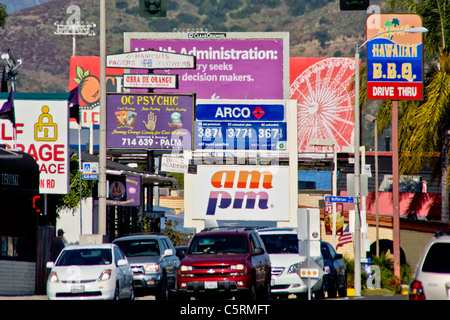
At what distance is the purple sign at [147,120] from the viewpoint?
43781mm

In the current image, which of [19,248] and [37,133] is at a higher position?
[37,133]

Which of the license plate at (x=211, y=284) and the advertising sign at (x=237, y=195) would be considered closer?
the license plate at (x=211, y=284)

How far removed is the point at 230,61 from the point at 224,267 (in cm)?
3523

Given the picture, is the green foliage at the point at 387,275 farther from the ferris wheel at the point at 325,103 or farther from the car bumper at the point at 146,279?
the ferris wheel at the point at 325,103

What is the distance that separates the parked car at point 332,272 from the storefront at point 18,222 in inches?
368

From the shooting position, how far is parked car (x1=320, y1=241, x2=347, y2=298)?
2784cm

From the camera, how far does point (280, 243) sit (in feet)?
87.8

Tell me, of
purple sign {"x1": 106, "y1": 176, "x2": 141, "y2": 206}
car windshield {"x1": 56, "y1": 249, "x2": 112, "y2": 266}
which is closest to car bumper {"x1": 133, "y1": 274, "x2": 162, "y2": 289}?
car windshield {"x1": 56, "y1": 249, "x2": 112, "y2": 266}

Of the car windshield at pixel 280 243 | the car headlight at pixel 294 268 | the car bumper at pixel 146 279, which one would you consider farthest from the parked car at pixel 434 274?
the car bumper at pixel 146 279

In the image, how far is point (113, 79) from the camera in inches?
2820

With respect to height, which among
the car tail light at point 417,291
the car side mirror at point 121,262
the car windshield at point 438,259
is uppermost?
the car windshield at point 438,259

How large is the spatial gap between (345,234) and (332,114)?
2758 centimetres
